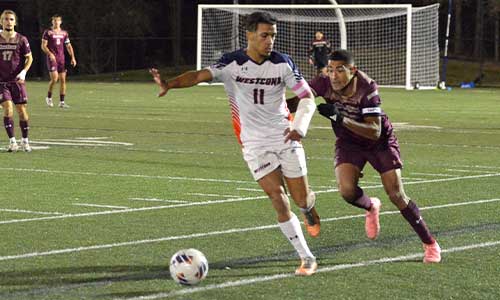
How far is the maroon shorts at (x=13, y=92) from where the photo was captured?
18766 millimetres

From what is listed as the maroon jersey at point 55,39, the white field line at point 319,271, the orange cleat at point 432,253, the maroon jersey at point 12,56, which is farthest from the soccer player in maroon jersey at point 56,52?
the orange cleat at point 432,253

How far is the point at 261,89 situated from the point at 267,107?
5.4 inches

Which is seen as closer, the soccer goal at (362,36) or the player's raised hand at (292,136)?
the player's raised hand at (292,136)

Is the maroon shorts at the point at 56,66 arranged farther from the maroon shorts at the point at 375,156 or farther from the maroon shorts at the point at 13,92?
the maroon shorts at the point at 375,156

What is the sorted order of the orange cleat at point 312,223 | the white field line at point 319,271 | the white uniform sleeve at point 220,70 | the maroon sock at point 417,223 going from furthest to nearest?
the orange cleat at point 312,223, the maroon sock at point 417,223, the white uniform sleeve at point 220,70, the white field line at point 319,271

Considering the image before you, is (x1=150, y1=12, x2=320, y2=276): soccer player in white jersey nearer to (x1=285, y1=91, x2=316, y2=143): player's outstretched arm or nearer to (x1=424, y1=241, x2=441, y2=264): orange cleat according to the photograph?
(x1=285, y1=91, x2=316, y2=143): player's outstretched arm

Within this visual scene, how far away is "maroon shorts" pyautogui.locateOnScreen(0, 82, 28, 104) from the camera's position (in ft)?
→ 61.6

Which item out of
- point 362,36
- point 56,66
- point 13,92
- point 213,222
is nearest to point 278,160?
point 213,222

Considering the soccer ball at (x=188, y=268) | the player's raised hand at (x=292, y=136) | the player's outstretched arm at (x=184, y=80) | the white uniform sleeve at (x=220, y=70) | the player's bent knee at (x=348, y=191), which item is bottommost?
the soccer ball at (x=188, y=268)

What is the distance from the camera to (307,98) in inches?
358

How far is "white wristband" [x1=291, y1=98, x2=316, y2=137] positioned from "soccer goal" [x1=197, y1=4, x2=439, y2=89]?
35.3 meters

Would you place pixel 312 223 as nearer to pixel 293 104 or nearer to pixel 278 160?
pixel 293 104

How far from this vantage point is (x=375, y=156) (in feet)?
32.1

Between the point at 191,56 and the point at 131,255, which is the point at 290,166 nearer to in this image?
the point at 131,255
